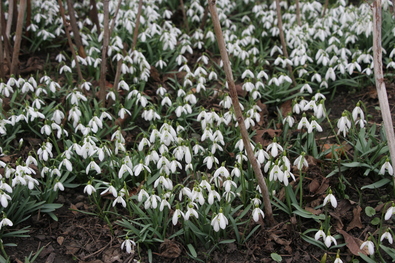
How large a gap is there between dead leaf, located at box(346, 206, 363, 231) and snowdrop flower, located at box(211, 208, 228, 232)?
0.82 m

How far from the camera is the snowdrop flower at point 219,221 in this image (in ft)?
8.41

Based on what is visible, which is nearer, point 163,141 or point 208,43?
point 163,141

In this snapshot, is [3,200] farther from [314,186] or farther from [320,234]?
[314,186]

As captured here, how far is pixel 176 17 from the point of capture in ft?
17.9

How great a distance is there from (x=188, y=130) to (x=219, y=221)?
1.33 metres

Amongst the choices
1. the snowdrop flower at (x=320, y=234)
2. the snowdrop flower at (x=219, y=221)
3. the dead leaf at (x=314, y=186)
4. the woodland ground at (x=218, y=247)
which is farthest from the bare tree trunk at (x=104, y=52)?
the snowdrop flower at (x=320, y=234)

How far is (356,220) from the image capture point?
2.86 metres

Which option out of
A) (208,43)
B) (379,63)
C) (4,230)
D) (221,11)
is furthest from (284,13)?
(4,230)

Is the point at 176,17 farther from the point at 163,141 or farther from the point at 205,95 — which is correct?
the point at 163,141

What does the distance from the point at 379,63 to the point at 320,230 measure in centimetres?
98

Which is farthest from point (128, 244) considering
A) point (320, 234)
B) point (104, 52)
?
point (104, 52)

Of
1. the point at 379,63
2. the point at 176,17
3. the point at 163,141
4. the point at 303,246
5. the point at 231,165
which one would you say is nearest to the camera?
the point at 379,63

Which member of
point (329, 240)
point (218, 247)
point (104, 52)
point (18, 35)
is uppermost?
point (18, 35)

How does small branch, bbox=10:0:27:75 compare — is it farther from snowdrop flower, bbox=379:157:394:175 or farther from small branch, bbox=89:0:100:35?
snowdrop flower, bbox=379:157:394:175
